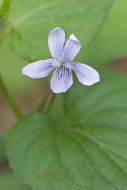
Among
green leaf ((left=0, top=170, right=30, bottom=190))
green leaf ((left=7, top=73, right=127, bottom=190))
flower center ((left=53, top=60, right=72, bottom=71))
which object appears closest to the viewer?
flower center ((left=53, top=60, right=72, bottom=71))

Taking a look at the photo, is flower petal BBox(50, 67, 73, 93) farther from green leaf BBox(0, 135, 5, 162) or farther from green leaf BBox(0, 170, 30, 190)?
green leaf BBox(0, 170, 30, 190)

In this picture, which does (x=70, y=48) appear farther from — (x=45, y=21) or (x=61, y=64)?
(x=45, y=21)

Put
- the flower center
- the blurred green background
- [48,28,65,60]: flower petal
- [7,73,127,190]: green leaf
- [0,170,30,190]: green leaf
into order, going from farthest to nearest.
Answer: the blurred green background, [0,170,30,190]: green leaf, [7,73,127,190]: green leaf, the flower center, [48,28,65,60]: flower petal

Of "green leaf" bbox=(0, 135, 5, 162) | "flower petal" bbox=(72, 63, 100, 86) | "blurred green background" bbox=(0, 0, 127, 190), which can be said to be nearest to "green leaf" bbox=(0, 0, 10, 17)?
"flower petal" bbox=(72, 63, 100, 86)

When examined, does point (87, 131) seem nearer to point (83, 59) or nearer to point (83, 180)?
point (83, 180)

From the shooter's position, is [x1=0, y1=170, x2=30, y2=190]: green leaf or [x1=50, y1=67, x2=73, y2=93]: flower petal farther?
[x1=0, y1=170, x2=30, y2=190]: green leaf

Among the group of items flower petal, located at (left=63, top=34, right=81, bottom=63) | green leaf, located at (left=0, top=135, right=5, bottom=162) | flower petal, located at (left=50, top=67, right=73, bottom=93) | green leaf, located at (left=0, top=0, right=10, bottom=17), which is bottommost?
green leaf, located at (left=0, top=135, right=5, bottom=162)

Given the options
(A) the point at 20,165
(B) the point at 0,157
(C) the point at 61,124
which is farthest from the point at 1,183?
(A) the point at 20,165
